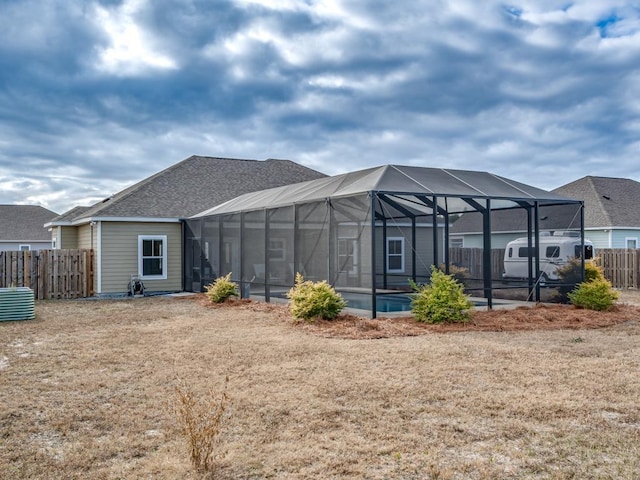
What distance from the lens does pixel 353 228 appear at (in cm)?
1055

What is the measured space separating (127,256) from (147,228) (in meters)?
1.11

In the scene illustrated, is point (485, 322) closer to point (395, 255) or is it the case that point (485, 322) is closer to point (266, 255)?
point (266, 255)

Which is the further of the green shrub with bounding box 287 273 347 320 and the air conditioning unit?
the air conditioning unit

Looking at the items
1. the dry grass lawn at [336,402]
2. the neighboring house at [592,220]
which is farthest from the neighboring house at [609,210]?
the dry grass lawn at [336,402]

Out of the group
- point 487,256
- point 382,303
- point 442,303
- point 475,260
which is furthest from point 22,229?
point 442,303

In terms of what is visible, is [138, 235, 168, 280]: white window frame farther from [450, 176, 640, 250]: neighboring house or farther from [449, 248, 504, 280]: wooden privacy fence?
[450, 176, 640, 250]: neighboring house

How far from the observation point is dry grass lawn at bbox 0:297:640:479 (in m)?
3.46

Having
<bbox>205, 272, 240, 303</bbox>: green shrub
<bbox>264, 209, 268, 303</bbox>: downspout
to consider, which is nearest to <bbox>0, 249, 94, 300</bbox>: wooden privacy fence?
<bbox>205, 272, 240, 303</bbox>: green shrub

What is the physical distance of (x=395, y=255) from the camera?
17.8 metres

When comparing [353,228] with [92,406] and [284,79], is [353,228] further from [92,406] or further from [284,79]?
[92,406]

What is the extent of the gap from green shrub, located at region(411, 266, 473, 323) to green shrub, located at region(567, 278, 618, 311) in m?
3.41

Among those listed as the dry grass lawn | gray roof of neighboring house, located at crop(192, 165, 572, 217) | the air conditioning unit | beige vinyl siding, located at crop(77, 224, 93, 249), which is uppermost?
gray roof of neighboring house, located at crop(192, 165, 572, 217)

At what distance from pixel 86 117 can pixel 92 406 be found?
12.3 metres

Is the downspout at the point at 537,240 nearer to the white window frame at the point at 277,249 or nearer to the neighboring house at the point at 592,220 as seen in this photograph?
the neighboring house at the point at 592,220
